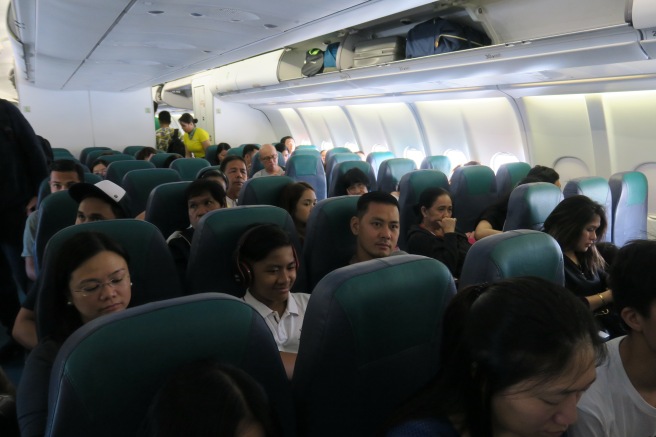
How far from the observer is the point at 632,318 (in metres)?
1.57

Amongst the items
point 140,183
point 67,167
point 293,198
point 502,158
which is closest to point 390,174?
point 502,158

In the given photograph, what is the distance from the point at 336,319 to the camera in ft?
4.50

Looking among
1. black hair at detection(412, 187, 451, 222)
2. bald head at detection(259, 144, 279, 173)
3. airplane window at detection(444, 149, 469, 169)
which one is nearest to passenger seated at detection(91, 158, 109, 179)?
bald head at detection(259, 144, 279, 173)

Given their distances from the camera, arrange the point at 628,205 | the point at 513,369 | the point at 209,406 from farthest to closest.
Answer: the point at 628,205, the point at 513,369, the point at 209,406

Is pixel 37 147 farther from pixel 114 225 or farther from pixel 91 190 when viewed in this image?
pixel 114 225

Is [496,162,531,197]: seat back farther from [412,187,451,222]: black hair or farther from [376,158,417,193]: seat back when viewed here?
[412,187,451,222]: black hair

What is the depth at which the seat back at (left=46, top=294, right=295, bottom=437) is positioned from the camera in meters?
1.05

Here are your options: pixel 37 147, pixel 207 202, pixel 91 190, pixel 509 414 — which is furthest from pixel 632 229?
pixel 37 147

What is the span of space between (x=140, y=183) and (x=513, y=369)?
407 cm

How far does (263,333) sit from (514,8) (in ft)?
14.5

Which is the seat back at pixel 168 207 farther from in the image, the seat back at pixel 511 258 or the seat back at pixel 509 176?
the seat back at pixel 509 176

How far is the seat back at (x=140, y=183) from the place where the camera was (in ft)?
14.5

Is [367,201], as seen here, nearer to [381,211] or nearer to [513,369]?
[381,211]

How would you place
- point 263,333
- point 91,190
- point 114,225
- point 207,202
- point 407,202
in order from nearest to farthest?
point 263,333 → point 114,225 → point 91,190 → point 207,202 → point 407,202
